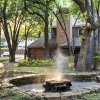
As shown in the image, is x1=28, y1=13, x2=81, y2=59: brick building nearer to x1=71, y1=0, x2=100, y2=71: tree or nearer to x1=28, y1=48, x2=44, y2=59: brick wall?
x1=28, y1=48, x2=44, y2=59: brick wall

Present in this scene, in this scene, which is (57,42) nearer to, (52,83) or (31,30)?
(31,30)

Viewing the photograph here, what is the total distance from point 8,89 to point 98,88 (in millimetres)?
2751

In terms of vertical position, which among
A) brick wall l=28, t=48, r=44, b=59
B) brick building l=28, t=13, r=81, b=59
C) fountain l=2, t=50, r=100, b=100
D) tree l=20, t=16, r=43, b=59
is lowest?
fountain l=2, t=50, r=100, b=100

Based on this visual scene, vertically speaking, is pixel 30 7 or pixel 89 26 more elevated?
pixel 30 7

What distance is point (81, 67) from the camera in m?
16.0

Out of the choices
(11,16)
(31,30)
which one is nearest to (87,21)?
(11,16)

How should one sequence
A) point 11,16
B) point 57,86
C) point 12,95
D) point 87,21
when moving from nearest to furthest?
point 12,95 → point 57,86 → point 87,21 → point 11,16

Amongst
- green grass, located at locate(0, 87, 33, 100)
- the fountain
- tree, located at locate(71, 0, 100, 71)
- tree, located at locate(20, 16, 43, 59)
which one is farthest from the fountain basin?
tree, located at locate(20, 16, 43, 59)

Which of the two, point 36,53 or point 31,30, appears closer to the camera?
point 36,53

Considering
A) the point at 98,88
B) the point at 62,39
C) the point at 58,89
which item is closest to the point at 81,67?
the point at 58,89

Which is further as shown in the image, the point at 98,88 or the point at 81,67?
the point at 81,67

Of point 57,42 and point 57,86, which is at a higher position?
point 57,42

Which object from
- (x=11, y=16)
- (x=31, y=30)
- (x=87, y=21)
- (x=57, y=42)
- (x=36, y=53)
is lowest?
(x=36, y=53)

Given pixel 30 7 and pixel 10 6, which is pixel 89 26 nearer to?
pixel 30 7
